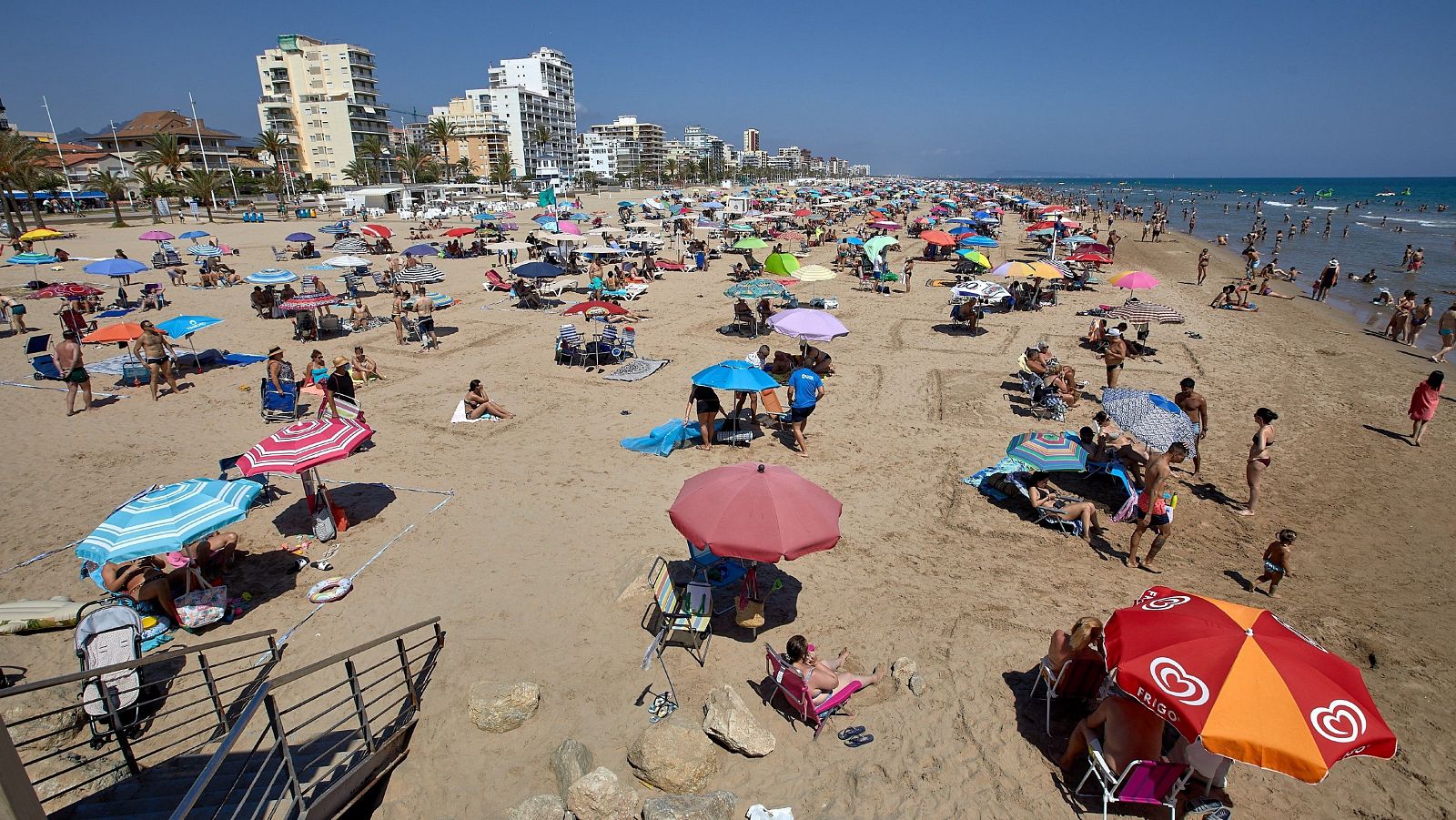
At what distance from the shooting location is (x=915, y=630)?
247 inches

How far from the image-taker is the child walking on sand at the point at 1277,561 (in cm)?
662

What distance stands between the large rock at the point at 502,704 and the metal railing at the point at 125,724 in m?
1.50

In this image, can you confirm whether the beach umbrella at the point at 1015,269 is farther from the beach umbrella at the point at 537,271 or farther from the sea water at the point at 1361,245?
the beach umbrella at the point at 537,271

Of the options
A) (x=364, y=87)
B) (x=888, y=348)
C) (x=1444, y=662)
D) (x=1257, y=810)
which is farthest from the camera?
(x=364, y=87)

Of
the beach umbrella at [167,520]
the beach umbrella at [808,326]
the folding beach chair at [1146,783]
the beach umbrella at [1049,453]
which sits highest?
the beach umbrella at [808,326]

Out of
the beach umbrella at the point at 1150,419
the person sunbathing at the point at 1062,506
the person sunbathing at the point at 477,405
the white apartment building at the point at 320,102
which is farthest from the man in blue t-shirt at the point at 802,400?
the white apartment building at the point at 320,102

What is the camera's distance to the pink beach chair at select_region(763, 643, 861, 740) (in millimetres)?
5094

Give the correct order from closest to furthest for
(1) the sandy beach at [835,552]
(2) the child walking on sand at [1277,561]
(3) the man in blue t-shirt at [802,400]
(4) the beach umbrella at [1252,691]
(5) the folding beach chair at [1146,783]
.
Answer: (4) the beach umbrella at [1252,691]
(5) the folding beach chair at [1146,783]
(1) the sandy beach at [835,552]
(2) the child walking on sand at [1277,561]
(3) the man in blue t-shirt at [802,400]

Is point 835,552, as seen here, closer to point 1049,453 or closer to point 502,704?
point 1049,453

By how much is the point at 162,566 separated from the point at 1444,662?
12686 millimetres

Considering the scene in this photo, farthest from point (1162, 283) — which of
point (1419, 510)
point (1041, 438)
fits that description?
point (1041, 438)

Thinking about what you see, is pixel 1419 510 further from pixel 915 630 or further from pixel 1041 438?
pixel 915 630

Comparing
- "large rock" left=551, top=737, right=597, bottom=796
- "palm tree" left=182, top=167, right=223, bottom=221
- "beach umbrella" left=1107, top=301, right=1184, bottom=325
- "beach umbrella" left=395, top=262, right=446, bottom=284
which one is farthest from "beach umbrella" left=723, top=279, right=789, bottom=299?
"palm tree" left=182, top=167, right=223, bottom=221

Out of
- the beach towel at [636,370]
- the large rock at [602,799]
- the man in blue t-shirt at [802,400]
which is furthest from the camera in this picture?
the beach towel at [636,370]
